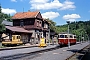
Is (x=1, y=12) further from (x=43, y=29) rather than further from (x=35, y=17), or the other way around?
(x=43, y=29)

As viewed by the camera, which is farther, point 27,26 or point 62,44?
point 27,26

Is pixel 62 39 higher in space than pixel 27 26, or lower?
lower

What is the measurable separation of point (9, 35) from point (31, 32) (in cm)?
939

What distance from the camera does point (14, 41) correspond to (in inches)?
1690

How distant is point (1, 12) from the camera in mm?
38500

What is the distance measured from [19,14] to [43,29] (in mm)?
8693

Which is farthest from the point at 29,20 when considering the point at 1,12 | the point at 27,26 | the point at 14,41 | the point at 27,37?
the point at 1,12

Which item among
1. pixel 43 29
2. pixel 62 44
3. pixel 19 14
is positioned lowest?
pixel 62 44

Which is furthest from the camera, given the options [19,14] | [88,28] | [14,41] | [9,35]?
[88,28]

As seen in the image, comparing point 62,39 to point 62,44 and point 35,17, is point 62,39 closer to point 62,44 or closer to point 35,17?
point 62,44

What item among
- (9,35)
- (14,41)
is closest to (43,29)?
(9,35)

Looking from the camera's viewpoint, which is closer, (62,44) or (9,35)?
(62,44)

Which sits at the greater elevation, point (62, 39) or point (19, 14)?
point (19, 14)

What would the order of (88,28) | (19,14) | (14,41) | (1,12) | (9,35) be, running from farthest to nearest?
(88,28) → (19,14) → (9,35) → (14,41) → (1,12)
